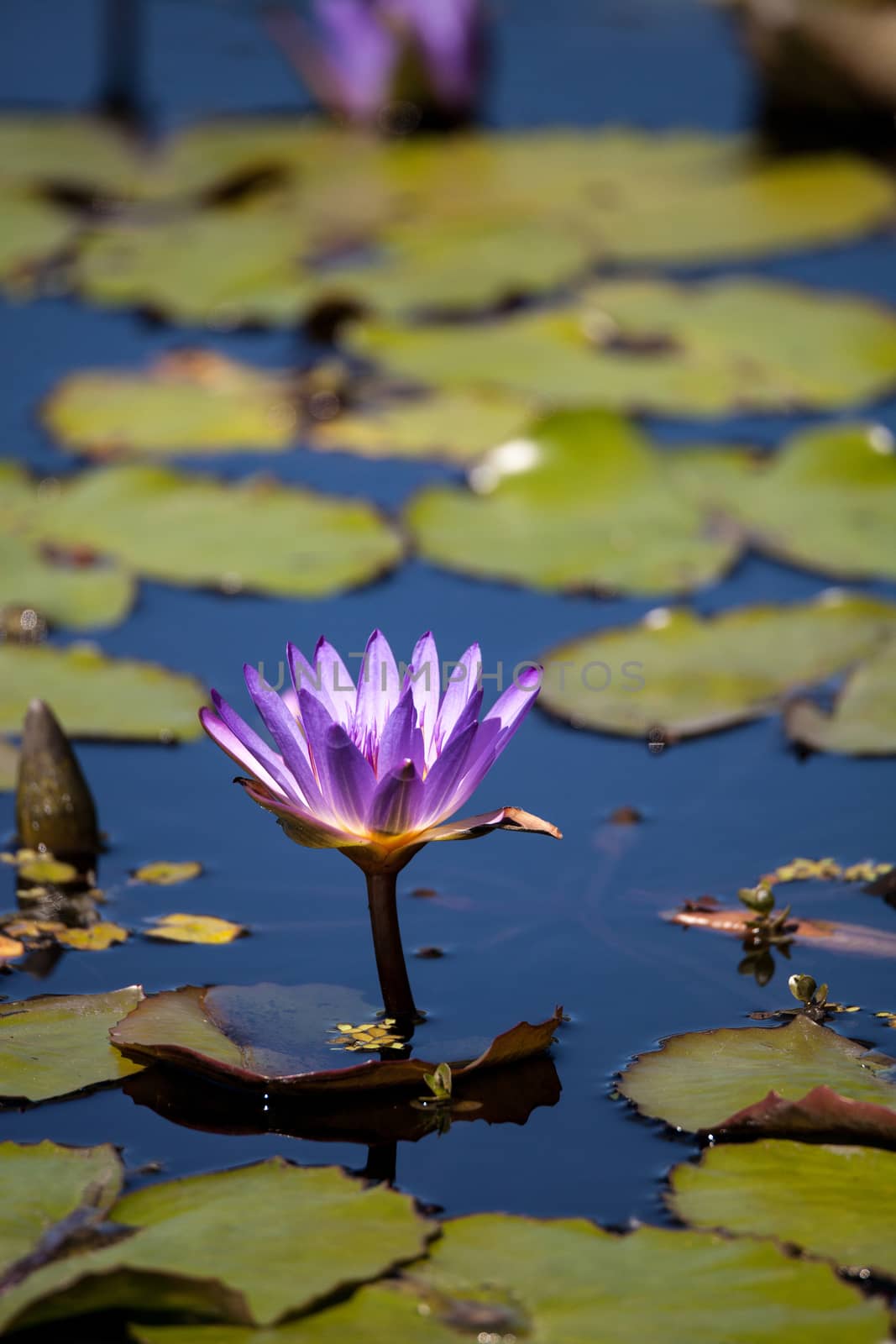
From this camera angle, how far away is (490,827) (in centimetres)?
155

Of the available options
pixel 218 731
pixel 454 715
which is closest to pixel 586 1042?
pixel 454 715

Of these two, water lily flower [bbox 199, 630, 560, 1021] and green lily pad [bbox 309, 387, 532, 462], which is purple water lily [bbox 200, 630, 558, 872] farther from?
green lily pad [bbox 309, 387, 532, 462]

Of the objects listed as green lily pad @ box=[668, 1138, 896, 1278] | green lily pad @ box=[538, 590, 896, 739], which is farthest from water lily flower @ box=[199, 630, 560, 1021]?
green lily pad @ box=[538, 590, 896, 739]

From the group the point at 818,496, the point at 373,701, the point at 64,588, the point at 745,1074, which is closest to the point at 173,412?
the point at 64,588

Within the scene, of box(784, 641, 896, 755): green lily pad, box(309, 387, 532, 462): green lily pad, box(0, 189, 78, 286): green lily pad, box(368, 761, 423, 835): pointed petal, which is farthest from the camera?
box(0, 189, 78, 286): green lily pad

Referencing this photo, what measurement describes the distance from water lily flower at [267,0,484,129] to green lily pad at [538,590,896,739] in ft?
10.7

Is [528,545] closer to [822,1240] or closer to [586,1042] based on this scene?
[586,1042]

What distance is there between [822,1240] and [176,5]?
6.71 meters

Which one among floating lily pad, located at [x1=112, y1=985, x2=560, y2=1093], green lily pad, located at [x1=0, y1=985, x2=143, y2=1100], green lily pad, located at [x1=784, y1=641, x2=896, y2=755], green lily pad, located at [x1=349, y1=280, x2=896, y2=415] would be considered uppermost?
green lily pad, located at [x1=349, y1=280, x2=896, y2=415]

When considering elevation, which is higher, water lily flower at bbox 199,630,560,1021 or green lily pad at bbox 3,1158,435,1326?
Result: water lily flower at bbox 199,630,560,1021

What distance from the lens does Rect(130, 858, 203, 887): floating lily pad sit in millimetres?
2078

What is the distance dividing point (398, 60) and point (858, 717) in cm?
366

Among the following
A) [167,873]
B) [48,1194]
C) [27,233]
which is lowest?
[167,873]

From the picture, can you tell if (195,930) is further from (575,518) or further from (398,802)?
(575,518)
